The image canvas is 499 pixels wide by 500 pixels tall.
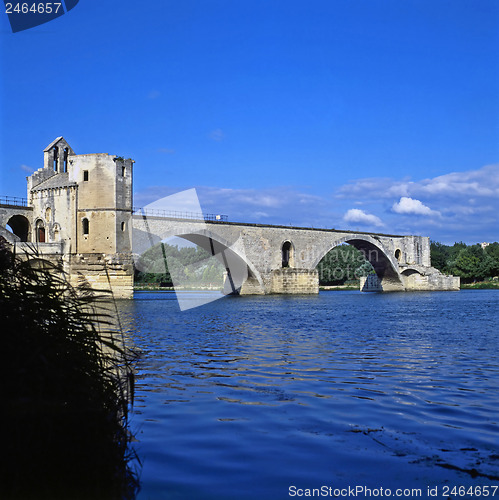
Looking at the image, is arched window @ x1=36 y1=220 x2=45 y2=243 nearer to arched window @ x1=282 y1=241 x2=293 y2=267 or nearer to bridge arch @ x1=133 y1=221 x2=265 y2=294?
bridge arch @ x1=133 y1=221 x2=265 y2=294

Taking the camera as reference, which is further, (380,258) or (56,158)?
(380,258)

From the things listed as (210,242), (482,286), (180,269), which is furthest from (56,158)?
(482,286)

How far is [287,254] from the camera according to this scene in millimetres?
50031

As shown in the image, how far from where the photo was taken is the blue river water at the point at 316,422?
3834 millimetres

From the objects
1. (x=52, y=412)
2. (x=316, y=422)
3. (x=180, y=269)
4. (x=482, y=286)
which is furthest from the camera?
(x=482, y=286)

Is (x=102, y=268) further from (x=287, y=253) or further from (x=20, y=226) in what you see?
(x=287, y=253)

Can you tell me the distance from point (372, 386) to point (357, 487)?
3641 millimetres

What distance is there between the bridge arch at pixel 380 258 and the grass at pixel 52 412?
5050 cm

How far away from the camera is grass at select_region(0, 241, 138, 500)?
10.8ft

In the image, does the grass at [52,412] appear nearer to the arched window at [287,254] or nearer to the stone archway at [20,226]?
the stone archway at [20,226]

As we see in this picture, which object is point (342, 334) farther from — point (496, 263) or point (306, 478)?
point (496, 263)

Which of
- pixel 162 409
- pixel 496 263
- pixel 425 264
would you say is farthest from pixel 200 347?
pixel 496 263

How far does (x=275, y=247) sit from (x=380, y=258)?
17672mm

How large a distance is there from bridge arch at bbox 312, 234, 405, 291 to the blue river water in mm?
44598
